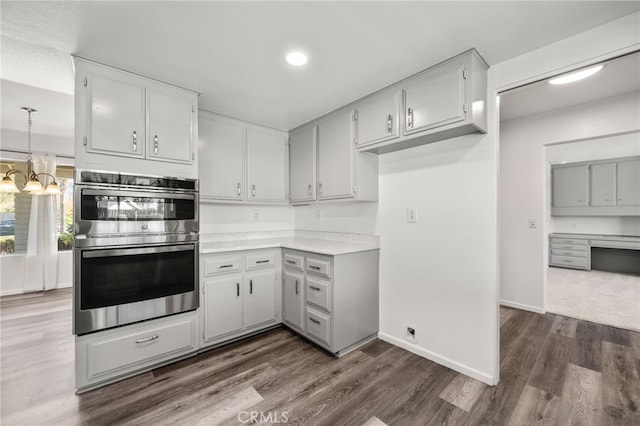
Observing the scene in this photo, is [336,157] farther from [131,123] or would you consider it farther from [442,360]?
[442,360]

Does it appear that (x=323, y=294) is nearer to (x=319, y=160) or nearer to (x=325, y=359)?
(x=325, y=359)

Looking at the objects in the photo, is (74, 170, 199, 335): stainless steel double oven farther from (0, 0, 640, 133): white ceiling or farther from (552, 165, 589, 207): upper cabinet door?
(552, 165, 589, 207): upper cabinet door

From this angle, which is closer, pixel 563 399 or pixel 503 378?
pixel 563 399

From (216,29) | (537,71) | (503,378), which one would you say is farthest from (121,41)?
(503,378)

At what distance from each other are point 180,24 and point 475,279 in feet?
8.89

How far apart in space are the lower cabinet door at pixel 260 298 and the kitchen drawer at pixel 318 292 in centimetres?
48

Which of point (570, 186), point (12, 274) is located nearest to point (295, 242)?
point (12, 274)

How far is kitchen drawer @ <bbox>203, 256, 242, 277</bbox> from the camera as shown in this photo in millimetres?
2551

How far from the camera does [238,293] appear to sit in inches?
108

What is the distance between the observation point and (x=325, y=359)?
2.44 m

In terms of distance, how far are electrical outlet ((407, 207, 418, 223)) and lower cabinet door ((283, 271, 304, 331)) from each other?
1219 millimetres

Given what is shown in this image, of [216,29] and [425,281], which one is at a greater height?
[216,29]

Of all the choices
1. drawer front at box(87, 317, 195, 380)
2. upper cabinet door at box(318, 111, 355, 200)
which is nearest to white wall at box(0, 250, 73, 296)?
drawer front at box(87, 317, 195, 380)

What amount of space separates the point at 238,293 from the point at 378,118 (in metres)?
2.16
